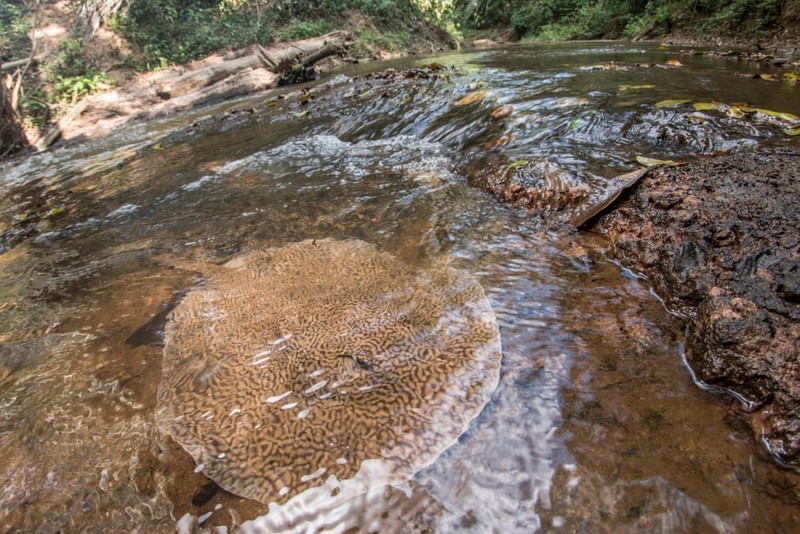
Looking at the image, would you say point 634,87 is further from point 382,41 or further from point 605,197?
point 382,41

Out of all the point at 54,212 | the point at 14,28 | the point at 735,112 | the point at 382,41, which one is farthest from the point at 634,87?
the point at 14,28

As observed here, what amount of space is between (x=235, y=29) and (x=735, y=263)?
2060 centimetres

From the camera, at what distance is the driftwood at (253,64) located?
11609 millimetres

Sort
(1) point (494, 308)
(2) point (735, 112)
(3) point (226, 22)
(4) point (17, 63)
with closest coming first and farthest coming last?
(1) point (494, 308)
(2) point (735, 112)
(4) point (17, 63)
(3) point (226, 22)

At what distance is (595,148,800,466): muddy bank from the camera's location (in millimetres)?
1495

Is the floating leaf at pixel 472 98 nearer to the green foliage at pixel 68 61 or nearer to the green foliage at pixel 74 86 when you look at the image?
the green foliage at pixel 74 86

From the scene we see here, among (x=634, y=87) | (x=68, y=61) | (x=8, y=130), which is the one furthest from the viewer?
(x=68, y=61)

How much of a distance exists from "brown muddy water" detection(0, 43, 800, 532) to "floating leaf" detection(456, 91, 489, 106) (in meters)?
0.15

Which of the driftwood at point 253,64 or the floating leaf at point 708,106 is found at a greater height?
the driftwood at point 253,64

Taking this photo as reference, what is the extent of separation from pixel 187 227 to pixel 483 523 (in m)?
3.46

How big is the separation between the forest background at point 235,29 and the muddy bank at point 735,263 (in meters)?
10.2

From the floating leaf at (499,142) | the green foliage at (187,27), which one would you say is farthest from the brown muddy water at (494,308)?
the green foliage at (187,27)

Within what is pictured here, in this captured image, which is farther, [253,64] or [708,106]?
[253,64]

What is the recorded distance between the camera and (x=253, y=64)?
1249 cm
